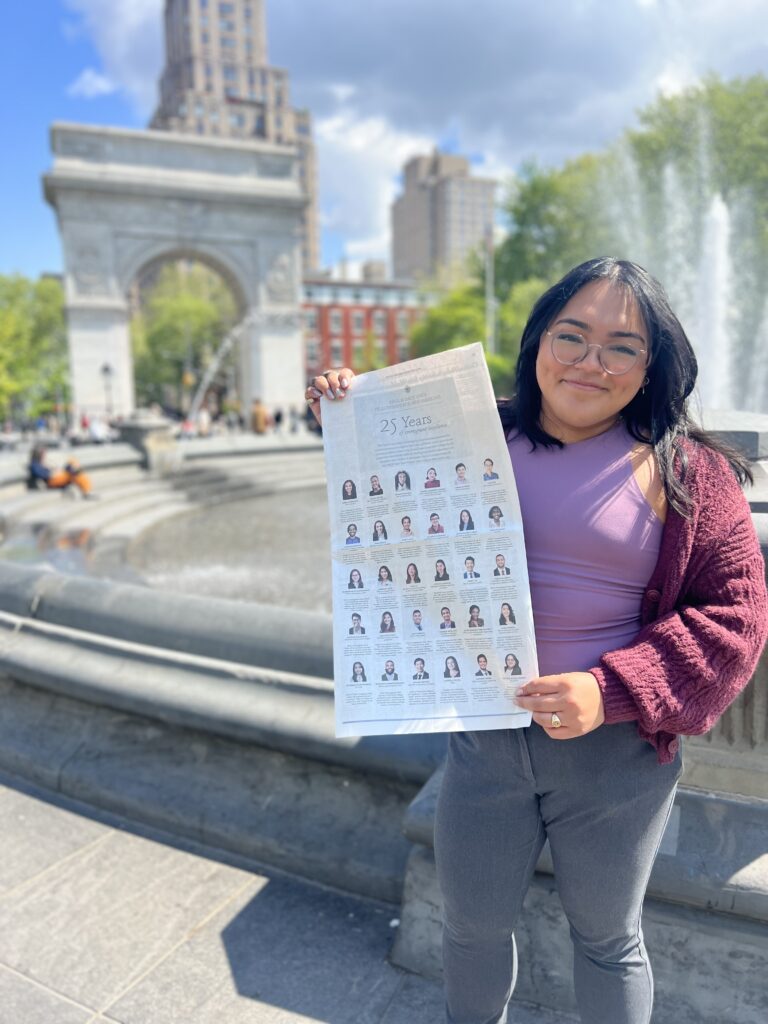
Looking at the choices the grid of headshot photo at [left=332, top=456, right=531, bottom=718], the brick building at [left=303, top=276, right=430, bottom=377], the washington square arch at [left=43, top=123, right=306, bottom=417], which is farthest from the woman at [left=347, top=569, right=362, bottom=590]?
the brick building at [left=303, top=276, right=430, bottom=377]

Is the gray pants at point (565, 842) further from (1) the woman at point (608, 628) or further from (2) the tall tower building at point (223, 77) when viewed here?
(2) the tall tower building at point (223, 77)

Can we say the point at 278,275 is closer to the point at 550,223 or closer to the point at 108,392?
the point at 108,392

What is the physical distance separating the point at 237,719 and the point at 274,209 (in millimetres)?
33121

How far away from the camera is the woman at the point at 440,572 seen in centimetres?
148

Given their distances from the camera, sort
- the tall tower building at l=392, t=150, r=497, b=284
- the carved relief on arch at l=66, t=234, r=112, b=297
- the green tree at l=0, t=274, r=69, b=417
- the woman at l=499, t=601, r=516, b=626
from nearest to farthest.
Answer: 1. the woman at l=499, t=601, r=516, b=626
2. the carved relief on arch at l=66, t=234, r=112, b=297
3. the green tree at l=0, t=274, r=69, b=417
4. the tall tower building at l=392, t=150, r=497, b=284

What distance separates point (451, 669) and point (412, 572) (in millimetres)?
207

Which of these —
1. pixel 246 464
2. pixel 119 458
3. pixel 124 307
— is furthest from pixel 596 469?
pixel 124 307

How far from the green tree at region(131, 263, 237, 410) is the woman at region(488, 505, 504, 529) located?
55.5 m

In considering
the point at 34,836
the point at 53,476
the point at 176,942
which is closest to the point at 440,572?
the point at 176,942

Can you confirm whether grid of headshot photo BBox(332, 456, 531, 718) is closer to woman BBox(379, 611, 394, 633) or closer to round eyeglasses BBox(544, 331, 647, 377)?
woman BBox(379, 611, 394, 633)

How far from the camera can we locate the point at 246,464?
1370cm

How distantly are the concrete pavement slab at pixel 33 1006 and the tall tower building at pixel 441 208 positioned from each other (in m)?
145

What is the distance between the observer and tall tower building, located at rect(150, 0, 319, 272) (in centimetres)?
10975

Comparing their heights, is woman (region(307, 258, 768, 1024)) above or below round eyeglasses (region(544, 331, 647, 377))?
below
